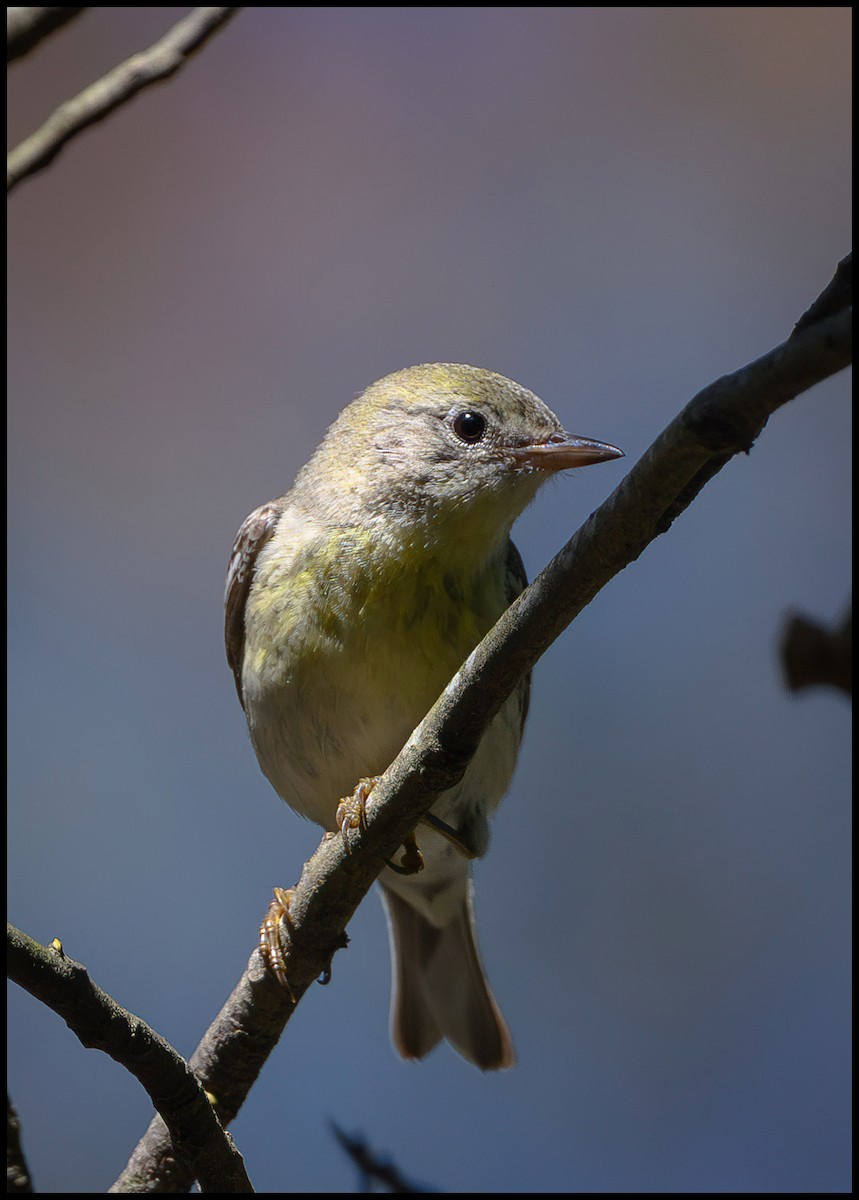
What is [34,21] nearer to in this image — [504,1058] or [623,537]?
[623,537]

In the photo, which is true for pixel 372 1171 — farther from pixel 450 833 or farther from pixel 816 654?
pixel 816 654

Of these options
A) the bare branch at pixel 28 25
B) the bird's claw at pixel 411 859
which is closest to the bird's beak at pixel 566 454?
the bird's claw at pixel 411 859

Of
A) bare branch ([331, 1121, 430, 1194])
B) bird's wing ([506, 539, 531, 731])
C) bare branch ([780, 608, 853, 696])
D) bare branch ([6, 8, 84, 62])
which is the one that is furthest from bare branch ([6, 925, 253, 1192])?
bare branch ([6, 8, 84, 62])

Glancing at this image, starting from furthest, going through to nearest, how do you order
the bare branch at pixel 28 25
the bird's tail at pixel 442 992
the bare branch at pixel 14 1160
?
the bird's tail at pixel 442 992, the bare branch at pixel 28 25, the bare branch at pixel 14 1160

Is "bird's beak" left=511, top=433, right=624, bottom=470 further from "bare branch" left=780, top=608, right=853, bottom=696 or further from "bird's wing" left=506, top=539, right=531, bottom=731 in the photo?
"bare branch" left=780, top=608, right=853, bottom=696

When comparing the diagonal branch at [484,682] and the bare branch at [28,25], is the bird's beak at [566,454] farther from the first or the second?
the bare branch at [28,25]

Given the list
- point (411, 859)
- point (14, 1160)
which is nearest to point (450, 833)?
point (411, 859)
